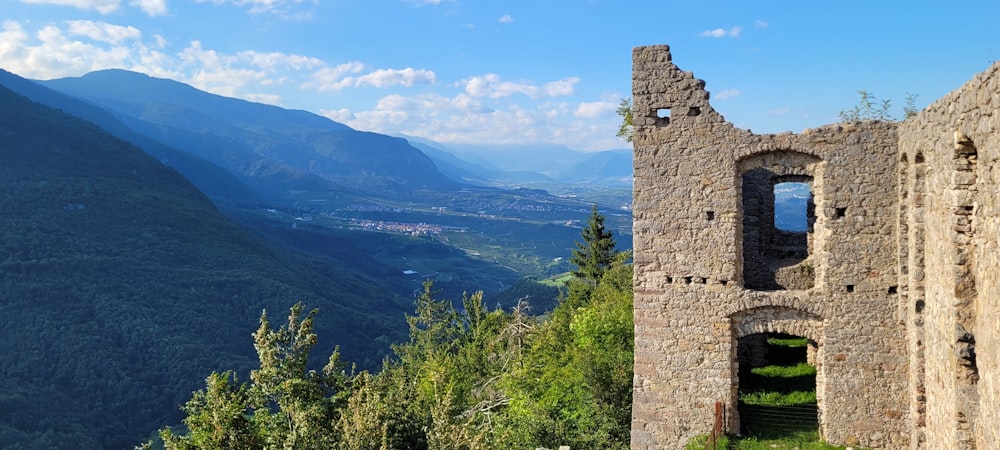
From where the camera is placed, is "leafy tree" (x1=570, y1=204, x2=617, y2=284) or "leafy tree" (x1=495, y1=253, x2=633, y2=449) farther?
"leafy tree" (x1=570, y1=204, x2=617, y2=284)

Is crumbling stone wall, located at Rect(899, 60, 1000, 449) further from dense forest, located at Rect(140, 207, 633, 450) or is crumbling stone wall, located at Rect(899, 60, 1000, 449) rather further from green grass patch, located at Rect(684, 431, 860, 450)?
dense forest, located at Rect(140, 207, 633, 450)

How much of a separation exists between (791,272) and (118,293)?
107468mm

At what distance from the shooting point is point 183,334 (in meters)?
92.4

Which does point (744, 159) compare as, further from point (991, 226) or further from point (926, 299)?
point (991, 226)

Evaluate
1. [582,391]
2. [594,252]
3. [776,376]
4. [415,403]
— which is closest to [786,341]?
[776,376]

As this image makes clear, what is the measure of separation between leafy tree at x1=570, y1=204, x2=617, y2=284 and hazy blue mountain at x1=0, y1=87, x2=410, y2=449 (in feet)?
189

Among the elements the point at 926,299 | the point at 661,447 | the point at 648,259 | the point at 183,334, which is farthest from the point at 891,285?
the point at 183,334

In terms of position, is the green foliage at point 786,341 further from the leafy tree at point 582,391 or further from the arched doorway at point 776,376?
the leafy tree at point 582,391

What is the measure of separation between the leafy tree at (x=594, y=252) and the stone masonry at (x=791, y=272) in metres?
27.6

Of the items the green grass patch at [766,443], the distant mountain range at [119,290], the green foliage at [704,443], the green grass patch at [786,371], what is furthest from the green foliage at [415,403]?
the distant mountain range at [119,290]

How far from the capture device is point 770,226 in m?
15.8

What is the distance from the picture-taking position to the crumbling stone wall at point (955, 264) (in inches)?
274

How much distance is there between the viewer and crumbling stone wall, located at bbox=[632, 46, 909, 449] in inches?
460

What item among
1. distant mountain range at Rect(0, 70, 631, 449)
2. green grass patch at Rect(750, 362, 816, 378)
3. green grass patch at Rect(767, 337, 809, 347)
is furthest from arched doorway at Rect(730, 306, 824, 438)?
distant mountain range at Rect(0, 70, 631, 449)
